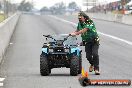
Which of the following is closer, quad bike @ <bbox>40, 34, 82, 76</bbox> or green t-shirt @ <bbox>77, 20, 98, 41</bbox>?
quad bike @ <bbox>40, 34, 82, 76</bbox>

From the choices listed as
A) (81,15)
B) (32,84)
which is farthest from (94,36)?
(32,84)

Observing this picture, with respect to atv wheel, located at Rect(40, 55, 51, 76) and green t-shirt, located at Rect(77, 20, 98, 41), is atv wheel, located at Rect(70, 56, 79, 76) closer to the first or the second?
atv wheel, located at Rect(40, 55, 51, 76)

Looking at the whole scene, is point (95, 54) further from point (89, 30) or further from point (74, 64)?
point (74, 64)

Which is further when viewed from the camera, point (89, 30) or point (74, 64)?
point (89, 30)

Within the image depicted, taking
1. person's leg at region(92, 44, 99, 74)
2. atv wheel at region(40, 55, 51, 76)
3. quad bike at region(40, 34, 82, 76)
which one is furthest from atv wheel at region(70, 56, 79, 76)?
person's leg at region(92, 44, 99, 74)

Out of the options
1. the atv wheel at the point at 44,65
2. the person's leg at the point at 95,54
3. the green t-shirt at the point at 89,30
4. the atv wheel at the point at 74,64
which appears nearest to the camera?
the atv wheel at the point at 74,64

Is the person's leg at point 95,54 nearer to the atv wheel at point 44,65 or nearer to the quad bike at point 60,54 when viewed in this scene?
the quad bike at point 60,54

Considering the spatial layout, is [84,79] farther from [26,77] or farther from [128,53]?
[128,53]

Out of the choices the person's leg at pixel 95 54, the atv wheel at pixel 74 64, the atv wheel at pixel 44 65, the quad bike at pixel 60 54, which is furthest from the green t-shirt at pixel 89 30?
the atv wheel at pixel 44 65

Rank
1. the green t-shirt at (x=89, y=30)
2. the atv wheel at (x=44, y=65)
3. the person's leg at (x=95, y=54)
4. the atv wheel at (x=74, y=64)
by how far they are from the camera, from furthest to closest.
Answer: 1. the person's leg at (x=95, y=54)
2. the green t-shirt at (x=89, y=30)
3. the atv wheel at (x=44, y=65)
4. the atv wheel at (x=74, y=64)

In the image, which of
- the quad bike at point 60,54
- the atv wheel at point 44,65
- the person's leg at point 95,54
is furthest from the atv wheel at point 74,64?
the person's leg at point 95,54

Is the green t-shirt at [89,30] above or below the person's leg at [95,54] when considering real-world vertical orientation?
above

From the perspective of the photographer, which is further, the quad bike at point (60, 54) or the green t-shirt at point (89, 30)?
the green t-shirt at point (89, 30)

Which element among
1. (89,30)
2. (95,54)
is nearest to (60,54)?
(89,30)
